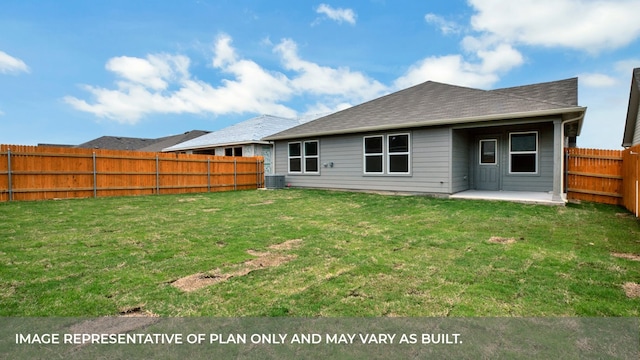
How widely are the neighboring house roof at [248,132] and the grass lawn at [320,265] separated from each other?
39.4ft

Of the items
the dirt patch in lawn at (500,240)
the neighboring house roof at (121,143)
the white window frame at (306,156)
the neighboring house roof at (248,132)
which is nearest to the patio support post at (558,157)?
the dirt patch in lawn at (500,240)

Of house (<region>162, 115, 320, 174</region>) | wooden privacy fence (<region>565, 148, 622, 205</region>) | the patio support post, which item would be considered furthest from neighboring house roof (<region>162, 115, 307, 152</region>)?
wooden privacy fence (<region>565, 148, 622, 205</region>)

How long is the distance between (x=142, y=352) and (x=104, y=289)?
1.32m

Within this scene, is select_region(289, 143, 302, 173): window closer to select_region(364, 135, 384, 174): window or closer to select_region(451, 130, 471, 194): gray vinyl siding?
select_region(364, 135, 384, 174): window

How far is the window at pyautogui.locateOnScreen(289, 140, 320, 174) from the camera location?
13938mm

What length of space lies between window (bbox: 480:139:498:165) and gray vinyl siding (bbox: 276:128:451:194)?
2246 millimetres

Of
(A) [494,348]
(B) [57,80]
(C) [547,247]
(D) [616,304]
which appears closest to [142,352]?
(A) [494,348]

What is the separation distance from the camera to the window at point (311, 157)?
13.9 m

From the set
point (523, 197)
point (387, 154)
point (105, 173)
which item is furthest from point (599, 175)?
point (105, 173)

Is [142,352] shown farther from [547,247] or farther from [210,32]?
[210,32]

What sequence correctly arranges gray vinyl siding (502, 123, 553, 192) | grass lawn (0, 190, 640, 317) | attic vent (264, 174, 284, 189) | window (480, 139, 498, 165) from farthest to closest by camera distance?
attic vent (264, 174, 284, 189), window (480, 139, 498, 165), gray vinyl siding (502, 123, 553, 192), grass lawn (0, 190, 640, 317)

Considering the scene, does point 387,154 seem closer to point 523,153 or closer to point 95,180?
point 523,153

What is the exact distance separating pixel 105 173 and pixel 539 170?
1515 cm

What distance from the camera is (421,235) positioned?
5242 millimetres
